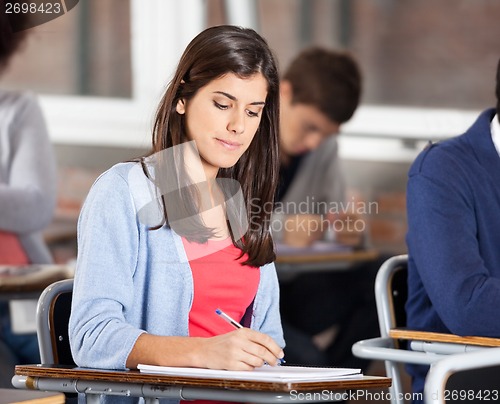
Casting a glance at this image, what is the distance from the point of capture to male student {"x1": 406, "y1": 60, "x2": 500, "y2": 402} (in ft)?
6.64

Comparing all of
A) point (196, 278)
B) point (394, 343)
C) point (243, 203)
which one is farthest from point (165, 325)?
point (394, 343)

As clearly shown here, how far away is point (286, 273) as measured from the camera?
161 inches

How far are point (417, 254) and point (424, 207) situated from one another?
9 cm

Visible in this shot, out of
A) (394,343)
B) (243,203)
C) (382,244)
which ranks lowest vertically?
(382,244)

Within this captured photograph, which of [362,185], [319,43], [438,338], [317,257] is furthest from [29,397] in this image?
[319,43]

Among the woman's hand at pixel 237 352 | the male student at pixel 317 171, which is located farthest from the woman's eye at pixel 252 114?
the male student at pixel 317 171

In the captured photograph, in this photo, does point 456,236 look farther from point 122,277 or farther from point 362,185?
point 362,185

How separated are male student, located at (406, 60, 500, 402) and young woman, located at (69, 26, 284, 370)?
34 centimetres

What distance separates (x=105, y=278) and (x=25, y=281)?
45.4 inches

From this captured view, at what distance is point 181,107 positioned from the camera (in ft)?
6.01

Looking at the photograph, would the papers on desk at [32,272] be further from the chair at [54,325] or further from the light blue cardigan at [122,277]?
the light blue cardigan at [122,277]

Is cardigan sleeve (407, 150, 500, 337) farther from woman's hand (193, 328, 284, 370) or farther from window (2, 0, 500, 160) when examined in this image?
window (2, 0, 500, 160)

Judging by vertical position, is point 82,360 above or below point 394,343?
above

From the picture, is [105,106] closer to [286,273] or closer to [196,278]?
[286,273]
